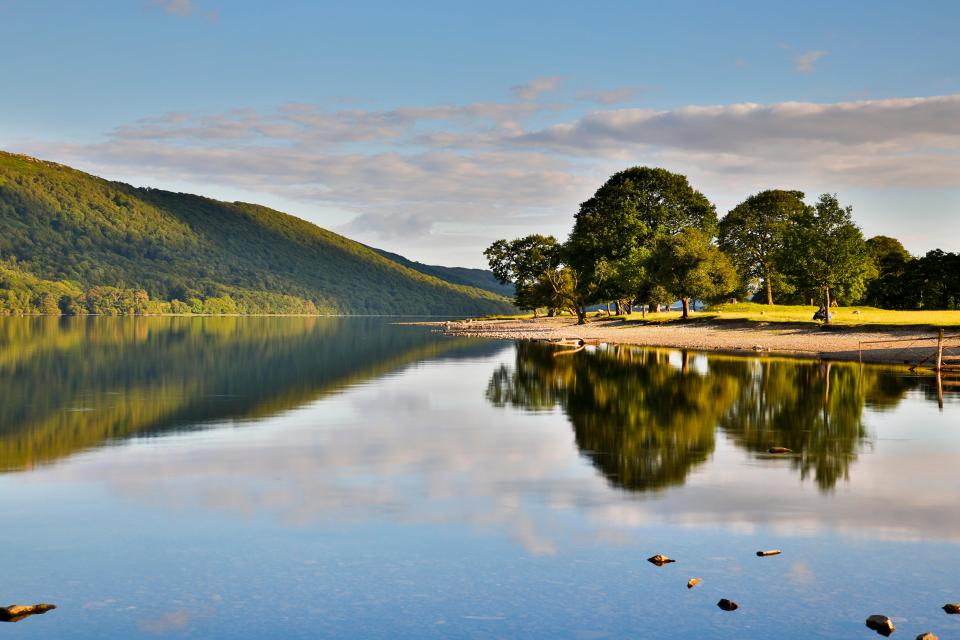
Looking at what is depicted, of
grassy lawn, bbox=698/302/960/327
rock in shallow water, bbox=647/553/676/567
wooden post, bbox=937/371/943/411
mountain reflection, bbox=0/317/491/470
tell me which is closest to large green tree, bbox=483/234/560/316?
grassy lawn, bbox=698/302/960/327

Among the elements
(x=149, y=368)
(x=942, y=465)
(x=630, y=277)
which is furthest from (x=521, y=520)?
(x=630, y=277)

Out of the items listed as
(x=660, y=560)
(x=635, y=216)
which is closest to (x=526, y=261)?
(x=635, y=216)

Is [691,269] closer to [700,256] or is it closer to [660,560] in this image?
[700,256]

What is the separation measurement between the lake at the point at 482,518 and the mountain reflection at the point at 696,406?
0.69ft

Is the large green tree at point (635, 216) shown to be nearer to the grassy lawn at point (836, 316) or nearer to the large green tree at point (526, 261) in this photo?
the grassy lawn at point (836, 316)

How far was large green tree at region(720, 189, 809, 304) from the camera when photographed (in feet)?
406

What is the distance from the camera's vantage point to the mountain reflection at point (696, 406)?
71.4 feet

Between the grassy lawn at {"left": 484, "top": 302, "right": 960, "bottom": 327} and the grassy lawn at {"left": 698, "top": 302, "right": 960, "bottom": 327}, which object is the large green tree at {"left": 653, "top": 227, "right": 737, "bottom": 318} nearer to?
the grassy lawn at {"left": 484, "top": 302, "right": 960, "bottom": 327}

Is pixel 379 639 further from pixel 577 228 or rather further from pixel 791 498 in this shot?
pixel 577 228

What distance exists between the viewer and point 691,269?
10281 centimetres

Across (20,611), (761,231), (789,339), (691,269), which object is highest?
(761,231)

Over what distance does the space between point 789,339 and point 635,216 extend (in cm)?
5098

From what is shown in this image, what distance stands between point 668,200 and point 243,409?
10054cm

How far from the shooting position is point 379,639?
34.3 ft
